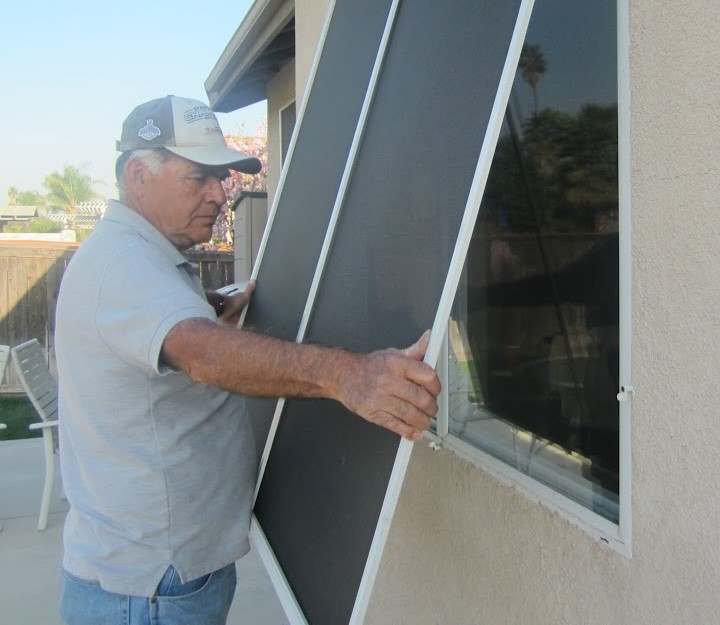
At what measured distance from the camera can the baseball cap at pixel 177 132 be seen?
2145 mm

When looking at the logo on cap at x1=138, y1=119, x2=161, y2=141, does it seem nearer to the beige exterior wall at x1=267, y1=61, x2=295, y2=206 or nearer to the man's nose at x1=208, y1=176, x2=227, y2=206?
the man's nose at x1=208, y1=176, x2=227, y2=206

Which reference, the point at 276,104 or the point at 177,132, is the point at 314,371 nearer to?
the point at 177,132

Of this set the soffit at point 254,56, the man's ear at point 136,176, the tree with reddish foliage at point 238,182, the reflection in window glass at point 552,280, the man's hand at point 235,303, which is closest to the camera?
the reflection in window glass at point 552,280

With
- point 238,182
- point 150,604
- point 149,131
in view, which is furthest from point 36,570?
point 238,182

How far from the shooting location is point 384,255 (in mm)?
1602

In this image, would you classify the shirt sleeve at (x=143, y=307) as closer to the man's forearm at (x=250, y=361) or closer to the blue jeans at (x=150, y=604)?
the man's forearm at (x=250, y=361)

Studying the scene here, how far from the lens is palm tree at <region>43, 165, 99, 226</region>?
61.8 meters

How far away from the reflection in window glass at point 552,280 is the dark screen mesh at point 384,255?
67 centimetres

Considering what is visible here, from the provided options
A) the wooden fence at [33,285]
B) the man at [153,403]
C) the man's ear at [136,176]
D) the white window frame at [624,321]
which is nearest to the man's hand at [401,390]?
the man at [153,403]

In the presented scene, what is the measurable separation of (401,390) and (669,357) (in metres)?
0.66

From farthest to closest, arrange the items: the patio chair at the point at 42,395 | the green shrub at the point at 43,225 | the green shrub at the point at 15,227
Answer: the green shrub at the point at 43,225 → the green shrub at the point at 15,227 → the patio chair at the point at 42,395

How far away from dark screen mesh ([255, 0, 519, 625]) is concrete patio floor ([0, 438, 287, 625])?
2.69m

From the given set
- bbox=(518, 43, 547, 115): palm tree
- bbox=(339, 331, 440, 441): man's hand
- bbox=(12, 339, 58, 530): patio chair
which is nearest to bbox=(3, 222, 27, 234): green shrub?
bbox=(12, 339, 58, 530): patio chair

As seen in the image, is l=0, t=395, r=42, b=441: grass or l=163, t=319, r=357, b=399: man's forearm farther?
l=0, t=395, r=42, b=441: grass
